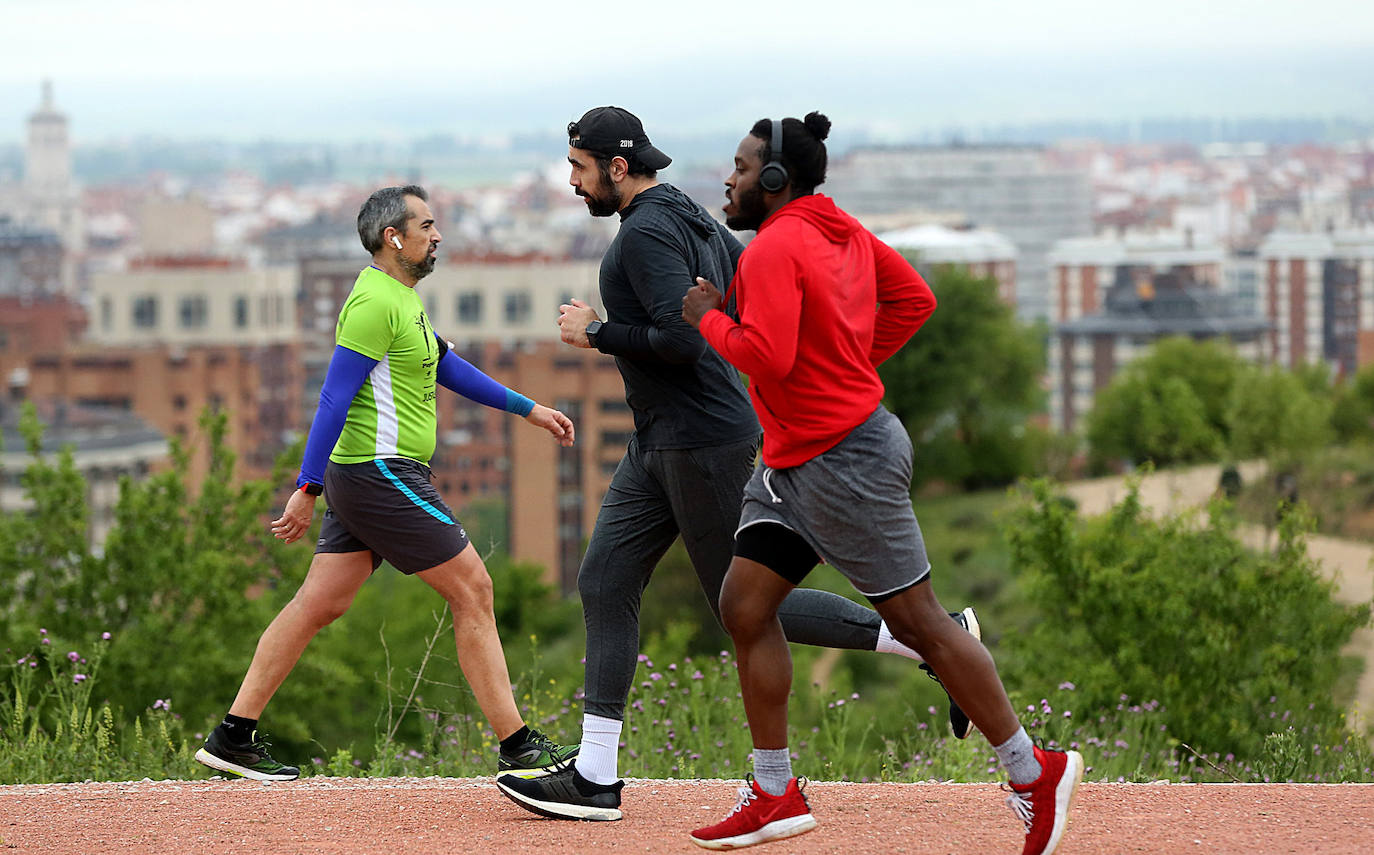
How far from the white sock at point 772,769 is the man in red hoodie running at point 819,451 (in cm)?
14

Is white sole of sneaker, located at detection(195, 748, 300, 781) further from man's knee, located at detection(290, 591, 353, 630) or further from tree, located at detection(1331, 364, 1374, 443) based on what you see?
tree, located at detection(1331, 364, 1374, 443)

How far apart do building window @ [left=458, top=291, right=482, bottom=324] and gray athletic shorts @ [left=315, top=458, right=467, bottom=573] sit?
111 m

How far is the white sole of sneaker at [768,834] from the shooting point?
4223 mm

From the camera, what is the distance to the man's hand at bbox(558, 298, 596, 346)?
4.53 metres

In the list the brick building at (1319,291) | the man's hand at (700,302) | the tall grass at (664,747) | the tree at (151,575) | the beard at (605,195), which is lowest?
the brick building at (1319,291)

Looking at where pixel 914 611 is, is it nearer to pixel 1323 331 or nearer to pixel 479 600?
pixel 479 600

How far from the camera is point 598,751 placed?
15.3ft

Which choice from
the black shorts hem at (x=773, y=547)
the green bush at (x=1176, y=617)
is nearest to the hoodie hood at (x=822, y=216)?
the black shorts hem at (x=773, y=547)

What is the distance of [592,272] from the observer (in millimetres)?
115500

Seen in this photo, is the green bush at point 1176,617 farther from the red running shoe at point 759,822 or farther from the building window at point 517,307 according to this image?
the building window at point 517,307

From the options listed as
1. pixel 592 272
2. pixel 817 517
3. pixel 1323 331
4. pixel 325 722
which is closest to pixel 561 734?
pixel 817 517

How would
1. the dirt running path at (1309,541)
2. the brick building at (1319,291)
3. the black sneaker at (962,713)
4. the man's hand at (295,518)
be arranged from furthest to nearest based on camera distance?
the brick building at (1319,291) < the dirt running path at (1309,541) < the man's hand at (295,518) < the black sneaker at (962,713)

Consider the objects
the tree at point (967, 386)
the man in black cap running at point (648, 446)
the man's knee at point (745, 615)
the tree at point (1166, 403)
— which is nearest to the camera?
the man's knee at point (745, 615)

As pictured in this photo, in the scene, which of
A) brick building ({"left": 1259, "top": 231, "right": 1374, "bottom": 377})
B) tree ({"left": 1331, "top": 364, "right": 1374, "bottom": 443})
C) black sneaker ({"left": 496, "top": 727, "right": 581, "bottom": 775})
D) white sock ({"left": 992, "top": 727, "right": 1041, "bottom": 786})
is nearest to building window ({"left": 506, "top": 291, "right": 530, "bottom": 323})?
brick building ({"left": 1259, "top": 231, "right": 1374, "bottom": 377})
